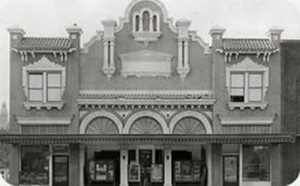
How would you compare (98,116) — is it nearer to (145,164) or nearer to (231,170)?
Answer: (145,164)

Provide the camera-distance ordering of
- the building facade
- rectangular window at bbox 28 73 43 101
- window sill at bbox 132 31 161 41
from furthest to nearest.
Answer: window sill at bbox 132 31 161 41
the building facade
rectangular window at bbox 28 73 43 101

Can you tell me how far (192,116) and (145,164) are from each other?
3.64 meters

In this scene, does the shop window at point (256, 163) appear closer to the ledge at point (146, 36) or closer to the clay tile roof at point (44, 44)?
the ledge at point (146, 36)

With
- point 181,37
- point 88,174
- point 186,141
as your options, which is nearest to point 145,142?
point 186,141

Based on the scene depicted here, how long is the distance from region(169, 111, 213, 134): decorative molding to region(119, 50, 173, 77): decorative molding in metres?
2.32

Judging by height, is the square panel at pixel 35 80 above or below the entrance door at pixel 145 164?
above

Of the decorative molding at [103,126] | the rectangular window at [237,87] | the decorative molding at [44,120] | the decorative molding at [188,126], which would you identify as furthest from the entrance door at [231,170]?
the decorative molding at [44,120]

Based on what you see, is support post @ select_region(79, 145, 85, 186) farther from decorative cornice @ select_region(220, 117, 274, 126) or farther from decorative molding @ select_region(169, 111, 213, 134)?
decorative cornice @ select_region(220, 117, 274, 126)

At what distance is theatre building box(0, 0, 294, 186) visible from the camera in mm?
24453

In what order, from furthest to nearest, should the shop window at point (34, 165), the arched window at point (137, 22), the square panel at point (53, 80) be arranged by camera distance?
the arched window at point (137, 22) < the square panel at point (53, 80) < the shop window at point (34, 165)

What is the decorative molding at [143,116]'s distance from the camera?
24.5 m

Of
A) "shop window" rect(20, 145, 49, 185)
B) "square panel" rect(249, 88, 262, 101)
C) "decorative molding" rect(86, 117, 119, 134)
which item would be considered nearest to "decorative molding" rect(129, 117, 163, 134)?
"decorative molding" rect(86, 117, 119, 134)

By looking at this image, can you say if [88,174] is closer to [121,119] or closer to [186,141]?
[121,119]

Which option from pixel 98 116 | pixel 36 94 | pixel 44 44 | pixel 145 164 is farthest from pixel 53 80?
pixel 145 164
